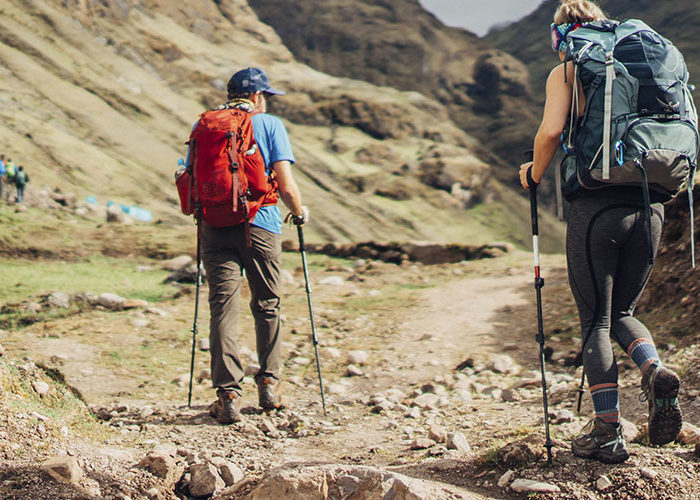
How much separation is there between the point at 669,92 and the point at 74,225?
653 inches

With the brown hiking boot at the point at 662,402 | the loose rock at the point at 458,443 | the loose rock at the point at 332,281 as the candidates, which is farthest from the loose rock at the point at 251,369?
the loose rock at the point at 332,281

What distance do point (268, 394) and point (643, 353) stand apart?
2.82 m

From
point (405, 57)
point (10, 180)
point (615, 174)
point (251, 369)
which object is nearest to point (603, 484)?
point (615, 174)

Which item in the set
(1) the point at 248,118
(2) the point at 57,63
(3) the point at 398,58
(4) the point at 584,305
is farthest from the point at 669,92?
(3) the point at 398,58

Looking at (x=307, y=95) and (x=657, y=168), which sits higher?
(x=307, y=95)

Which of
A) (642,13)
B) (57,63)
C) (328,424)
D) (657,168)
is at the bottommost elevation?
(328,424)

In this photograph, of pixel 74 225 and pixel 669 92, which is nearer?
pixel 669 92

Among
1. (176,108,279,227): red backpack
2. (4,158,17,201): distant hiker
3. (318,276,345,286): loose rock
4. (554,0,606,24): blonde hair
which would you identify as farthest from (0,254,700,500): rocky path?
(4,158,17,201): distant hiker

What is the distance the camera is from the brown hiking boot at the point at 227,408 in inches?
188

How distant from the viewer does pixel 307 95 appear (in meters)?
83.4

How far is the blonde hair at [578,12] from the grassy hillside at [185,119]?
105 ft

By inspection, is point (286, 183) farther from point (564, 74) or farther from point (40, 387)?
point (564, 74)

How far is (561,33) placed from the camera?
12.1 ft

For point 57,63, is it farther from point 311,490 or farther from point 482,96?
point 482,96
